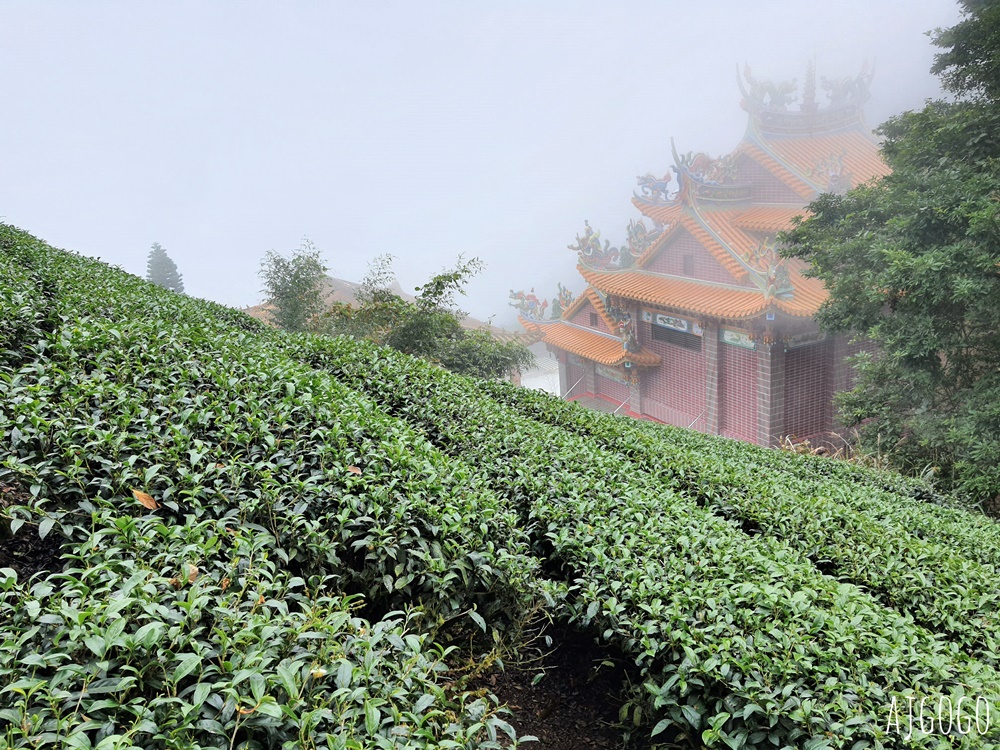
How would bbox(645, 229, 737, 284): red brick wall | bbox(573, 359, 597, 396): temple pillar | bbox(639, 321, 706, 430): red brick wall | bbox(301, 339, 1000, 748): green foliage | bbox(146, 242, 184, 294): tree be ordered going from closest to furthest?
bbox(301, 339, 1000, 748): green foliage, bbox(645, 229, 737, 284): red brick wall, bbox(639, 321, 706, 430): red brick wall, bbox(573, 359, 597, 396): temple pillar, bbox(146, 242, 184, 294): tree

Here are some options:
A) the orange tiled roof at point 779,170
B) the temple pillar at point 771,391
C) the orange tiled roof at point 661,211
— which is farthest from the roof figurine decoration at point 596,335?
the orange tiled roof at point 779,170

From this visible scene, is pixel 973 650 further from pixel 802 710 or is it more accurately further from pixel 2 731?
pixel 2 731

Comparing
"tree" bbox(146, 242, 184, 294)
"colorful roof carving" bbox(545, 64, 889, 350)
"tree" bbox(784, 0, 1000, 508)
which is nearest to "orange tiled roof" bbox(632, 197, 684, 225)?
"colorful roof carving" bbox(545, 64, 889, 350)

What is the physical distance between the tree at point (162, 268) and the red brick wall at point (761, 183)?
17.2 m

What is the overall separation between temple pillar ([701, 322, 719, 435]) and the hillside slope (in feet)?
25.6

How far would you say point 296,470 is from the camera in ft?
6.81

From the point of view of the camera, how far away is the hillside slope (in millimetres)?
1115

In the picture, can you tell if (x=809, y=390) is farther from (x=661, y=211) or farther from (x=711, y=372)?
(x=661, y=211)

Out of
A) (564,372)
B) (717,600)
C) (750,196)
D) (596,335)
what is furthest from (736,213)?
(717,600)

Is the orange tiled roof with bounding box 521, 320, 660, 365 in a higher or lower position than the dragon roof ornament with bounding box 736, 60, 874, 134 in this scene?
lower

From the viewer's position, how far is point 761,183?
12.1 meters

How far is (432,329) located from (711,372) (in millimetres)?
4949

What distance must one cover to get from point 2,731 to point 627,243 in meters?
13.3

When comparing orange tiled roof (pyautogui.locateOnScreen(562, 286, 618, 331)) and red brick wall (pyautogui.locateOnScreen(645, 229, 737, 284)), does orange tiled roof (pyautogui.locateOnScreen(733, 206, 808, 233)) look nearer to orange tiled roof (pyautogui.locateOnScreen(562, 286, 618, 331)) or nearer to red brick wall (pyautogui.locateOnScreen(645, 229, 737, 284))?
red brick wall (pyautogui.locateOnScreen(645, 229, 737, 284))
